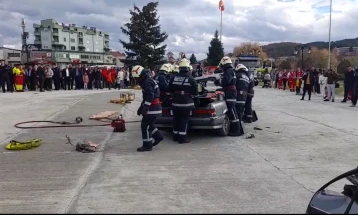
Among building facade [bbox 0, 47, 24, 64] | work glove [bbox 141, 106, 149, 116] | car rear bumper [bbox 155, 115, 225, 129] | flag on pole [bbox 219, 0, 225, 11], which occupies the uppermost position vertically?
flag on pole [bbox 219, 0, 225, 11]

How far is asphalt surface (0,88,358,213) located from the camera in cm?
486

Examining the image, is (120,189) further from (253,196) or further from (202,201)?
(253,196)

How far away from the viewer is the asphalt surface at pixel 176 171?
4859mm

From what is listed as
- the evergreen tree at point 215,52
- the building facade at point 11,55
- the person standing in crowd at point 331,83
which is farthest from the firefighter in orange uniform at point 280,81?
the building facade at point 11,55

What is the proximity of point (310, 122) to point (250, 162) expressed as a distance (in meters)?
5.81

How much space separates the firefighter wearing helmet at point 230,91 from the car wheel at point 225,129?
0.28 ft

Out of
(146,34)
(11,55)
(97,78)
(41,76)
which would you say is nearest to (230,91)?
(41,76)

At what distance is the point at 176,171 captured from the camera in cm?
643

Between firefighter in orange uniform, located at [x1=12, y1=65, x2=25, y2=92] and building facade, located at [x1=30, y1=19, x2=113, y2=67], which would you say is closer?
firefighter in orange uniform, located at [x1=12, y1=65, x2=25, y2=92]

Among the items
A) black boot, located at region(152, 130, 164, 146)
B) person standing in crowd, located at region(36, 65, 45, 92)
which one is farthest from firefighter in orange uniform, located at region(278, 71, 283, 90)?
black boot, located at region(152, 130, 164, 146)

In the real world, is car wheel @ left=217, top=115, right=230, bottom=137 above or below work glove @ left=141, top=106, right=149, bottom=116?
below

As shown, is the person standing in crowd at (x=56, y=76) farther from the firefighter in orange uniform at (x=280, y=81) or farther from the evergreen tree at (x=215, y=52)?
the evergreen tree at (x=215, y=52)

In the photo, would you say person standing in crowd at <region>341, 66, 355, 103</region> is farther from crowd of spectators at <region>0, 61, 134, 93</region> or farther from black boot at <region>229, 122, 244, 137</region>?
crowd of spectators at <region>0, 61, 134, 93</region>

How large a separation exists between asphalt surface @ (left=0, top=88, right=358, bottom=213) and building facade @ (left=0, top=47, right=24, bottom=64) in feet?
154
